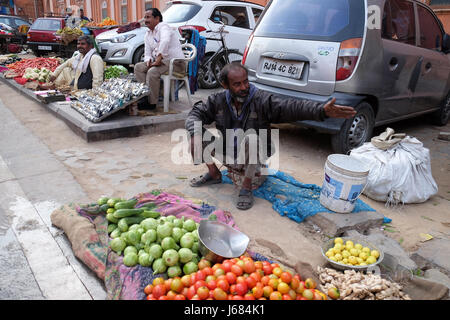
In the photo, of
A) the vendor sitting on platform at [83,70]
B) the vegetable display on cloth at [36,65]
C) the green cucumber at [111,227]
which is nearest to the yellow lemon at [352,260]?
the green cucumber at [111,227]

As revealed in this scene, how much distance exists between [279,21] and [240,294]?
12.2 ft

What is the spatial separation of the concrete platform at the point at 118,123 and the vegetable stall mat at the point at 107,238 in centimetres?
227

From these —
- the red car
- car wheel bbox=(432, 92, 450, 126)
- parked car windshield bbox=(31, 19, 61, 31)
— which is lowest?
car wheel bbox=(432, 92, 450, 126)

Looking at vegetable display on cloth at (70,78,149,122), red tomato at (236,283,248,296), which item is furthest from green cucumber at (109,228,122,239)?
vegetable display on cloth at (70,78,149,122)

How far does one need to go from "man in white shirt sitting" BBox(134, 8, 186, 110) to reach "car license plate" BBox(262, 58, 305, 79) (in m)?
1.88

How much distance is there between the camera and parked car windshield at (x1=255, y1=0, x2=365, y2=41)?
12.7 feet

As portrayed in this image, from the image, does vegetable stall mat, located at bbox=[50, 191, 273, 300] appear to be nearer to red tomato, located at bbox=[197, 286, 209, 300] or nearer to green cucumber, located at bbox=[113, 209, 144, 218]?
green cucumber, located at bbox=[113, 209, 144, 218]

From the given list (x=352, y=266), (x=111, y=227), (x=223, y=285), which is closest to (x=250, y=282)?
(x=223, y=285)

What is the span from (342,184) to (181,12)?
682 centimetres

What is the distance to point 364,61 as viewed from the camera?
3.92 m

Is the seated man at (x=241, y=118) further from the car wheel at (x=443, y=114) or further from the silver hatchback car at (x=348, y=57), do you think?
the car wheel at (x=443, y=114)

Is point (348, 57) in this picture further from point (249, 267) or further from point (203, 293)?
point (203, 293)
